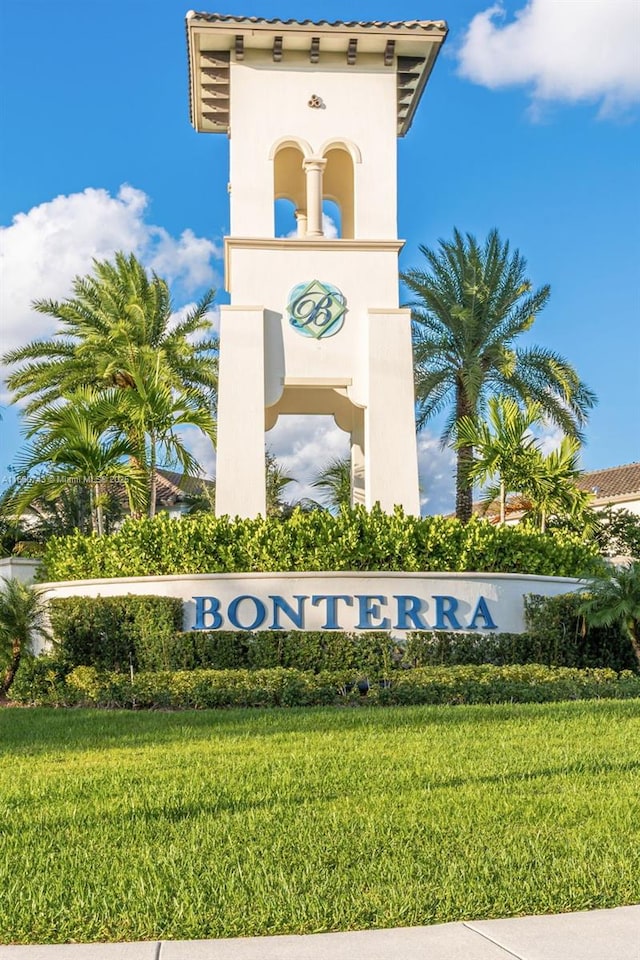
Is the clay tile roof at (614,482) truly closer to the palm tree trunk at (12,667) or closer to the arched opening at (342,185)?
the arched opening at (342,185)

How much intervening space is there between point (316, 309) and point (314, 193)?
8.34 ft

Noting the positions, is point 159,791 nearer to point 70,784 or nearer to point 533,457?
point 70,784

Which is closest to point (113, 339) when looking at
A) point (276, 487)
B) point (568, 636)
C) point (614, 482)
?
point (276, 487)

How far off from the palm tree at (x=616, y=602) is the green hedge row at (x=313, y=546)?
1569mm

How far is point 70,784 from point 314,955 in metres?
3.94

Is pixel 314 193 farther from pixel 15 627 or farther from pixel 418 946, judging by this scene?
pixel 418 946

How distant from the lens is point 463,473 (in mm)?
25938

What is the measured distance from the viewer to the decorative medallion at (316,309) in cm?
1964

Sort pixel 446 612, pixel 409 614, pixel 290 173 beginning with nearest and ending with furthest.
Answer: pixel 409 614
pixel 446 612
pixel 290 173

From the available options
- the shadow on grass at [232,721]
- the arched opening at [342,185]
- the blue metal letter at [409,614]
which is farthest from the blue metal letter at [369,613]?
the arched opening at [342,185]

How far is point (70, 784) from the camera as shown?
7.84 metres

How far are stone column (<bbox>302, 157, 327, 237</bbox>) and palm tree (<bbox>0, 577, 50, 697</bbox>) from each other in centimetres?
921

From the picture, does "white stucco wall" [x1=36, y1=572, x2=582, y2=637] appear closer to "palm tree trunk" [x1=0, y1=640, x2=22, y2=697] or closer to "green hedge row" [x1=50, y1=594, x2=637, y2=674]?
"green hedge row" [x1=50, y1=594, x2=637, y2=674]

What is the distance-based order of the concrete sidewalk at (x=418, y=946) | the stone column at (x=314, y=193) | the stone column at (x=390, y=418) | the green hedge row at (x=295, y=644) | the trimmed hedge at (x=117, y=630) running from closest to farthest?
the concrete sidewalk at (x=418, y=946) < the green hedge row at (x=295, y=644) < the trimmed hedge at (x=117, y=630) < the stone column at (x=390, y=418) < the stone column at (x=314, y=193)
